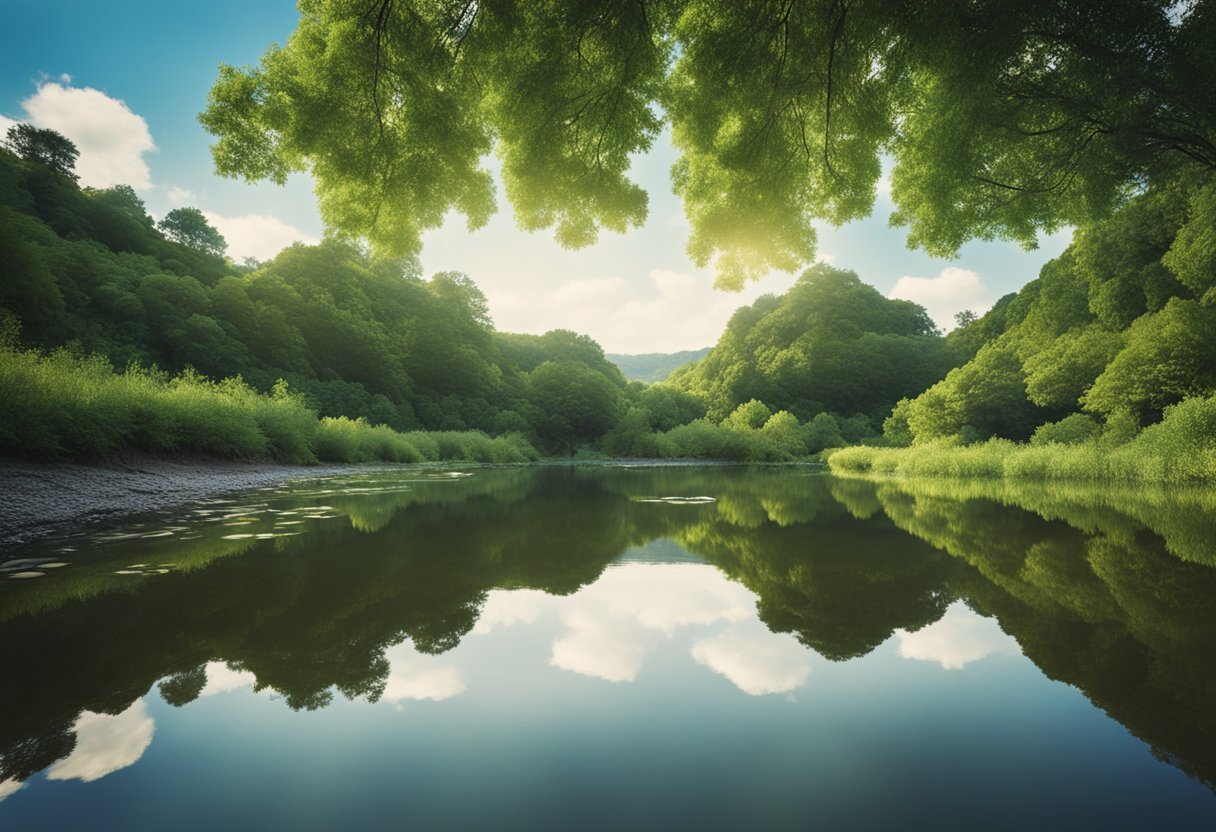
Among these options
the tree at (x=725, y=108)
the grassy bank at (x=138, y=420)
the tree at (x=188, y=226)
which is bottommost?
A: the grassy bank at (x=138, y=420)

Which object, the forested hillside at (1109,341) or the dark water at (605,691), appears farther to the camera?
the forested hillside at (1109,341)

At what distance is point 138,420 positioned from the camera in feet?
27.1

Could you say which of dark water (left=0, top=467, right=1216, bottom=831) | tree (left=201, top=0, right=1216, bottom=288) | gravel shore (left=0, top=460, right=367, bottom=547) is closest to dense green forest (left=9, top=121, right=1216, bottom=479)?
gravel shore (left=0, top=460, right=367, bottom=547)

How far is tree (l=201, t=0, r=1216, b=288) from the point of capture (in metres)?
4.93

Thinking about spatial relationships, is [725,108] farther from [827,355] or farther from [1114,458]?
[827,355]

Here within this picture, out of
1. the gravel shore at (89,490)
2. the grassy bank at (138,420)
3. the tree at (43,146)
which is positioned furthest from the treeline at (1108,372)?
the tree at (43,146)

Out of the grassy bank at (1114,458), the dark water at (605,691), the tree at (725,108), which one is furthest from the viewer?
the grassy bank at (1114,458)

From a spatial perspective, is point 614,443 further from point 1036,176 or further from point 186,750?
point 186,750

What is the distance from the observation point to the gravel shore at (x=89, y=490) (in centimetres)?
456

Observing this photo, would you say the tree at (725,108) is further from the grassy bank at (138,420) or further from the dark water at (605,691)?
the dark water at (605,691)

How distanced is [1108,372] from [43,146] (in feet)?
217

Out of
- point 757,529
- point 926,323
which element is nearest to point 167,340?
point 757,529

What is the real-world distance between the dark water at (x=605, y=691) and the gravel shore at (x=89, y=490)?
5.35ft

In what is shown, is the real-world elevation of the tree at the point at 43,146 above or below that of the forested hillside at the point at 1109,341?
above
